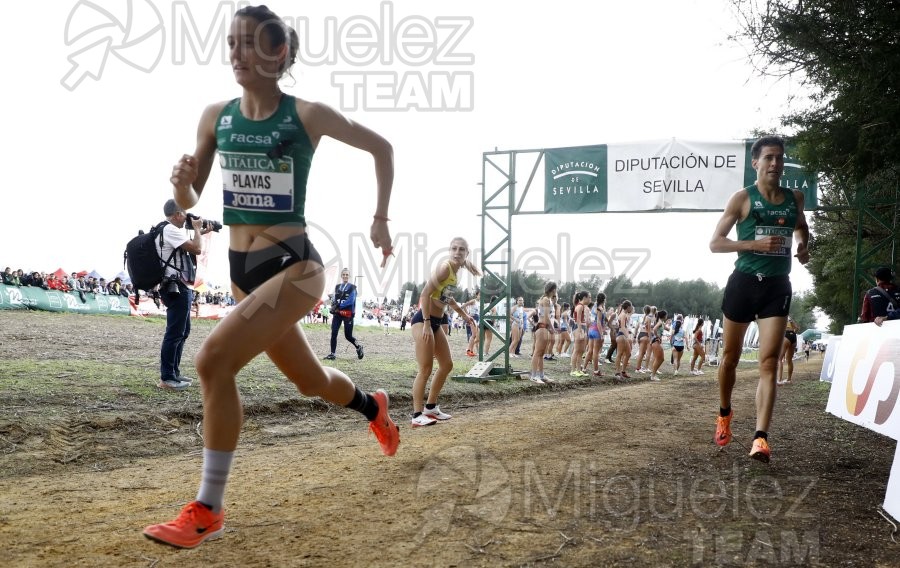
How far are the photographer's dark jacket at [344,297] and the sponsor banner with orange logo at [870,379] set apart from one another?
9.40m

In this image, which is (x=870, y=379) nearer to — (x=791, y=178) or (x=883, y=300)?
(x=883, y=300)

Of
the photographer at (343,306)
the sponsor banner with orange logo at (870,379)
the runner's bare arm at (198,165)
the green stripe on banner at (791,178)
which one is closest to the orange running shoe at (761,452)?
the sponsor banner with orange logo at (870,379)

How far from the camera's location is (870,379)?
776 centimetres

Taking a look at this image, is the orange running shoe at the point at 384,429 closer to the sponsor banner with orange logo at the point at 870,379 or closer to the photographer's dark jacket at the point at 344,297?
the sponsor banner with orange logo at the point at 870,379

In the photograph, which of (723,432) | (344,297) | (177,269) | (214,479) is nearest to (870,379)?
(723,432)

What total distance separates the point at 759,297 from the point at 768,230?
1.85 feet

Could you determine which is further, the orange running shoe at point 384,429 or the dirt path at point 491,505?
the orange running shoe at point 384,429

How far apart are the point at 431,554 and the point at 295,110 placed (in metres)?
2.20

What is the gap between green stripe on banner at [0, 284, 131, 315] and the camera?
926 inches

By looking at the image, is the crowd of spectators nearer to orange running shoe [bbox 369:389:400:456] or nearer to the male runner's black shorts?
orange running shoe [bbox 369:389:400:456]

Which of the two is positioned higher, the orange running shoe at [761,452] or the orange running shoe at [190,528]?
the orange running shoe at [190,528]

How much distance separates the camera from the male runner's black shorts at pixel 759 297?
209 inches

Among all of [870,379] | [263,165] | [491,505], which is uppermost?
[263,165]

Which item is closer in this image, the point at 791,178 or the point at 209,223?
the point at 209,223
